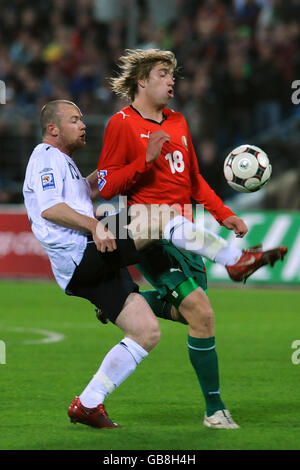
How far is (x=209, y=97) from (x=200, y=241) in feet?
36.9

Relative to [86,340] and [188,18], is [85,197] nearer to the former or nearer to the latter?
[86,340]

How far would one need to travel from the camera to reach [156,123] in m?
6.15

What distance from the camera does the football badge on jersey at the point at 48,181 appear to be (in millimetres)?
5590

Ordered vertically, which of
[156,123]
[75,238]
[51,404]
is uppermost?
[156,123]

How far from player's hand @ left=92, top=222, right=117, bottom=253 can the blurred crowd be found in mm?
9426

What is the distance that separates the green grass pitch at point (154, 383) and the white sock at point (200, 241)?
3.35 ft

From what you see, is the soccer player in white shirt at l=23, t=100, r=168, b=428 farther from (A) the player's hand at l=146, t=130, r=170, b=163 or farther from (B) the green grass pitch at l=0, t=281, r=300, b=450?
(A) the player's hand at l=146, t=130, r=170, b=163

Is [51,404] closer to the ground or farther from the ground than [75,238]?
closer to the ground

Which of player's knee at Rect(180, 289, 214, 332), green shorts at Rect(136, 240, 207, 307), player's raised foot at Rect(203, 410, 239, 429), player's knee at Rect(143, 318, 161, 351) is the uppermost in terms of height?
green shorts at Rect(136, 240, 207, 307)

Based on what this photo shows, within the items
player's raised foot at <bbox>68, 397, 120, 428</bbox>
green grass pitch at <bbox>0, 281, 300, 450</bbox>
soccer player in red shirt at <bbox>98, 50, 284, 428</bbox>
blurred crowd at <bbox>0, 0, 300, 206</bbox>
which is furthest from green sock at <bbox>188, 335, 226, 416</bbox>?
blurred crowd at <bbox>0, 0, 300, 206</bbox>

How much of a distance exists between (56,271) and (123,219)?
0.53m

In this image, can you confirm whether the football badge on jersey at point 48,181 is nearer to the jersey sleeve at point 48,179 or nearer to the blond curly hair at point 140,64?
the jersey sleeve at point 48,179

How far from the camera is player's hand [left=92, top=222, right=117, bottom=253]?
552cm

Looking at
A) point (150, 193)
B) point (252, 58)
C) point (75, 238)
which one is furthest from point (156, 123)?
point (252, 58)
